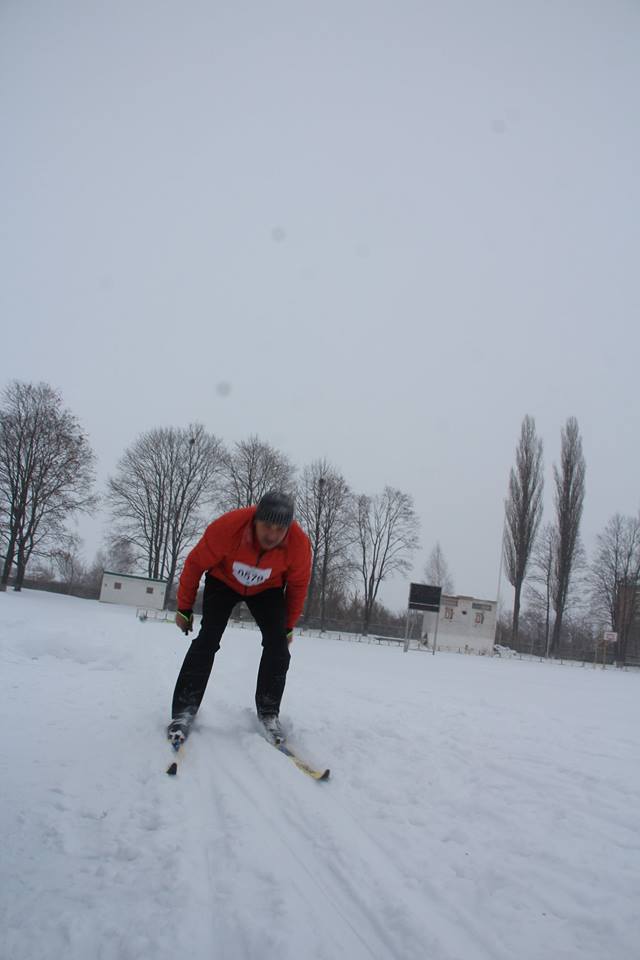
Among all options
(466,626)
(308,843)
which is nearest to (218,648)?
(308,843)

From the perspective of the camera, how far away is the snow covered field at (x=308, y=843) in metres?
1.42

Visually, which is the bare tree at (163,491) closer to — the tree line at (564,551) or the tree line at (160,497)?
the tree line at (160,497)

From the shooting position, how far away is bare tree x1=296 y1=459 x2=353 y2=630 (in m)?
39.5

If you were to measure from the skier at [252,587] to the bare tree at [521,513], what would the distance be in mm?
38852

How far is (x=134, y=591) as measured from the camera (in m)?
36.8

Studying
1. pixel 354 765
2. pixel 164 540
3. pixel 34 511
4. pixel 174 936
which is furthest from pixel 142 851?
pixel 164 540

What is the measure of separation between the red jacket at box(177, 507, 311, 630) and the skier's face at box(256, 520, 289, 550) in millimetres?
69

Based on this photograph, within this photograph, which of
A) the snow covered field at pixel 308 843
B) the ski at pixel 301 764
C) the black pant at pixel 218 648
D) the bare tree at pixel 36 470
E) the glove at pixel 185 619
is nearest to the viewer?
the snow covered field at pixel 308 843

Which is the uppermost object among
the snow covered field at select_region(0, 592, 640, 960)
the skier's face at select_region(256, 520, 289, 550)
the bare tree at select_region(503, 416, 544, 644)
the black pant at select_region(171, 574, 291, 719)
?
the bare tree at select_region(503, 416, 544, 644)

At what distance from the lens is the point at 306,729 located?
349 centimetres

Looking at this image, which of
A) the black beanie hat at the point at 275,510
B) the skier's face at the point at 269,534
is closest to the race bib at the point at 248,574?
the skier's face at the point at 269,534

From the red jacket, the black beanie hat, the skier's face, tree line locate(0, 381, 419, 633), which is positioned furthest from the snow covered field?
tree line locate(0, 381, 419, 633)

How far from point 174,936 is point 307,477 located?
40.3 m

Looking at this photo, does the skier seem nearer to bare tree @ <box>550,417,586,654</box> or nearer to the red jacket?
the red jacket
